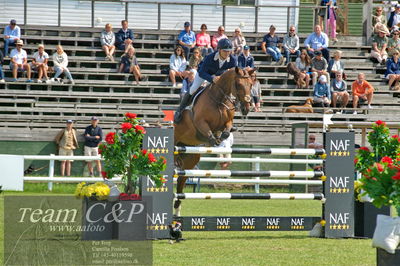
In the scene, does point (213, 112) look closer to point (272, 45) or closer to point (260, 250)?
point (260, 250)

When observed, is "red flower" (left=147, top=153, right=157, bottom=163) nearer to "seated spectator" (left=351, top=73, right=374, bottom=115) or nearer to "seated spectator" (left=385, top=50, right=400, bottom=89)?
"seated spectator" (left=351, top=73, right=374, bottom=115)

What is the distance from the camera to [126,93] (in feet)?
86.5

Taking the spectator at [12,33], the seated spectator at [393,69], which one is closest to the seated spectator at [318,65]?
the seated spectator at [393,69]

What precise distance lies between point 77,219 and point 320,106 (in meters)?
19.5

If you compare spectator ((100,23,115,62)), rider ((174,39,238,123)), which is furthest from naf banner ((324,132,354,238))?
spectator ((100,23,115,62))

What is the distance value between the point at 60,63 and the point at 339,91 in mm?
8784

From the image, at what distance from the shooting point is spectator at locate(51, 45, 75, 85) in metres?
26.4

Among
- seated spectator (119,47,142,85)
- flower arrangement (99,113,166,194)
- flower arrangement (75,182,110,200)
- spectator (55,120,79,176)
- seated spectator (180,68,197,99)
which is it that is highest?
seated spectator (119,47,142,85)

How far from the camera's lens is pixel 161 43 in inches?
1134

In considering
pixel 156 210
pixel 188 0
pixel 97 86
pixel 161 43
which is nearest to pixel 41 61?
pixel 97 86

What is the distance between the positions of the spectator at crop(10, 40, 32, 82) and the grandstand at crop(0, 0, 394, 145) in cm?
36

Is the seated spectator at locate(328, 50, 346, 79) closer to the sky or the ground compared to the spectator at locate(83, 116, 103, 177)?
closer to the sky

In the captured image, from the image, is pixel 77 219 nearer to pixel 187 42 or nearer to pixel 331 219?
pixel 331 219

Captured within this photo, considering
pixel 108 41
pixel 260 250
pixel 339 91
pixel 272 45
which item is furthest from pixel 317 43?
pixel 260 250
